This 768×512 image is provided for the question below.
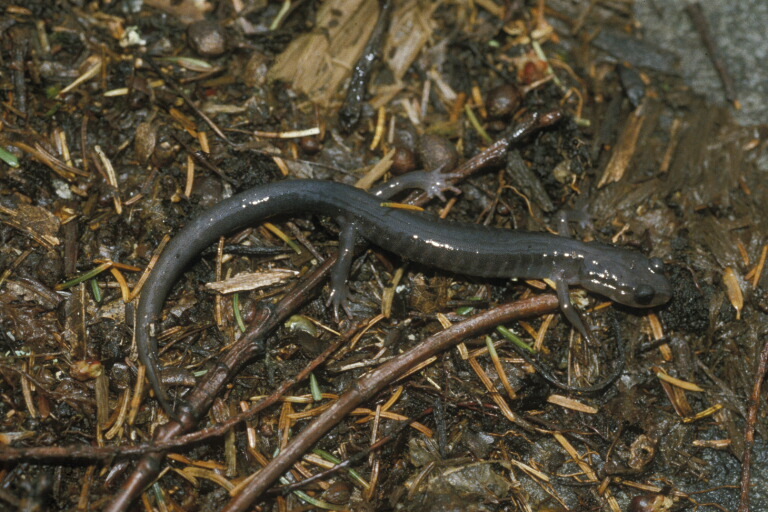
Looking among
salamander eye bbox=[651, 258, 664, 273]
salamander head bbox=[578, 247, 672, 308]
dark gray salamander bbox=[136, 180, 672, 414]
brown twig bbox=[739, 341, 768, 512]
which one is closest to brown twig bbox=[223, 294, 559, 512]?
dark gray salamander bbox=[136, 180, 672, 414]

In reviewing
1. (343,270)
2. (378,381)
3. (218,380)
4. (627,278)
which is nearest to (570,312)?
(627,278)

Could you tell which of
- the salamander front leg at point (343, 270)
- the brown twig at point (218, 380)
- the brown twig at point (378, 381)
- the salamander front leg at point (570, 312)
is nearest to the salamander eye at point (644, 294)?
the salamander front leg at point (570, 312)

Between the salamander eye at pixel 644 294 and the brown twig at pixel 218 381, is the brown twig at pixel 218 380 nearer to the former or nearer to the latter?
the brown twig at pixel 218 381

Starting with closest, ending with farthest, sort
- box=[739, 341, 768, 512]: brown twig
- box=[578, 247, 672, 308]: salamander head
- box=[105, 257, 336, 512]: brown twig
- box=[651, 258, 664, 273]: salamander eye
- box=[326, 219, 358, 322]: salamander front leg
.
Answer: box=[105, 257, 336, 512]: brown twig, box=[739, 341, 768, 512]: brown twig, box=[326, 219, 358, 322]: salamander front leg, box=[578, 247, 672, 308]: salamander head, box=[651, 258, 664, 273]: salamander eye

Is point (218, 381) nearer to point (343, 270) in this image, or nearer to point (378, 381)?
point (378, 381)

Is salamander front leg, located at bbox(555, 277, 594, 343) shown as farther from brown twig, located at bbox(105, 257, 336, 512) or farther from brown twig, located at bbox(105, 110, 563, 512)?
brown twig, located at bbox(105, 257, 336, 512)

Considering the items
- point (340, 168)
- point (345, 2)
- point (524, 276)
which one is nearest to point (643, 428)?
point (524, 276)
